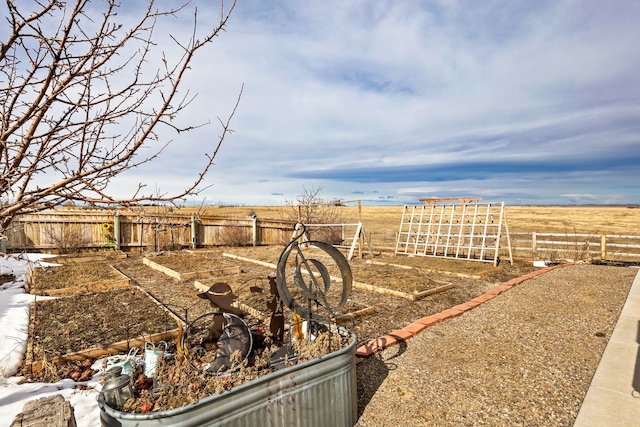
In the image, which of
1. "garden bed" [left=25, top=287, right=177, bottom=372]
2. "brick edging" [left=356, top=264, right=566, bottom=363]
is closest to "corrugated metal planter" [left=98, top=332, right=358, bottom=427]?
"brick edging" [left=356, top=264, right=566, bottom=363]

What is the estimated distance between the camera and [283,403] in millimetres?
2158

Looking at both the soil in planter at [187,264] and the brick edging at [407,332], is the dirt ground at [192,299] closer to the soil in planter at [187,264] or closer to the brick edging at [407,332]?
the soil in planter at [187,264]

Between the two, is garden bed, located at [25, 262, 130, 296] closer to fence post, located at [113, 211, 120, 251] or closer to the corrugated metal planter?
fence post, located at [113, 211, 120, 251]

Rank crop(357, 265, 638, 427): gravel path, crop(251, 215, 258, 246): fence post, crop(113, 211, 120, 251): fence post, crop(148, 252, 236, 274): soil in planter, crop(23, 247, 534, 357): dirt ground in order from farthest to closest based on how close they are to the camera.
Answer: crop(251, 215, 258, 246): fence post
crop(113, 211, 120, 251): fence post
crop(148, 252, 236, 274): soil in planter
crop(23, 247, 534, 357): dirt ground
crop(357, 265, 638, 427): gravel path

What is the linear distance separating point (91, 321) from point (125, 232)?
975 centimetres

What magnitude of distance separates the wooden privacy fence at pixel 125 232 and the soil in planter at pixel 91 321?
4.50 m

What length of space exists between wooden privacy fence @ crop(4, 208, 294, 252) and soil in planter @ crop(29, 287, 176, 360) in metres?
4.50

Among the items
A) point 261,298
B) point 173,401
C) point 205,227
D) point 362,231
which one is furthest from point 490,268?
point 205,227

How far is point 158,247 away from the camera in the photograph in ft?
42.1

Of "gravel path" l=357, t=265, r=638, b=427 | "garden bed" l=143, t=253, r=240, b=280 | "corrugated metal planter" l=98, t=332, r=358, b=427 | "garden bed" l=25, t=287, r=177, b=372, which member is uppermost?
"corrugated metal planter" l=98, t=332, r=358, b=427

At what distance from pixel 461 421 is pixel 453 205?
9.21 m

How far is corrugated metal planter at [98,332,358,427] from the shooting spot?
1.80m

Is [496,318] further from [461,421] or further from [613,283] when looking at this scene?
[613,283]

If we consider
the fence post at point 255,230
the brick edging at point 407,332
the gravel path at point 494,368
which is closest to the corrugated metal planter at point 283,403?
the gravel path at point 494,368
